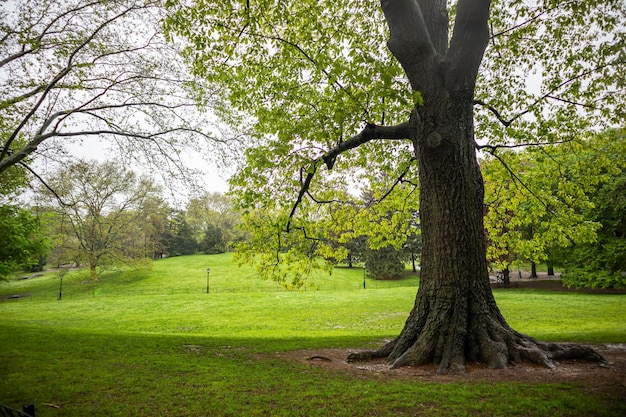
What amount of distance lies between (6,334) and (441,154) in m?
12.0

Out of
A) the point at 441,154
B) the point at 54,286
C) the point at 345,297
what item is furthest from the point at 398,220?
the point at 54,286

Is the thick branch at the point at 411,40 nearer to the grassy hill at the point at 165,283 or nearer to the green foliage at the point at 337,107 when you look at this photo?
the green foliage at the point at 337,107

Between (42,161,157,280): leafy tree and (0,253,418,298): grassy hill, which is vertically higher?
(42,161,157,280): leafy tree

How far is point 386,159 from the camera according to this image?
11523 mm

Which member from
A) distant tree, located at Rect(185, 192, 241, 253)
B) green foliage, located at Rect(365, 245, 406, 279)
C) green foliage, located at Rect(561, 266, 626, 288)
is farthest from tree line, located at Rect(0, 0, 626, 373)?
distant tree, located at Rect(185, 192, 241, 253)

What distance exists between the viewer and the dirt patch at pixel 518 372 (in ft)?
16.1

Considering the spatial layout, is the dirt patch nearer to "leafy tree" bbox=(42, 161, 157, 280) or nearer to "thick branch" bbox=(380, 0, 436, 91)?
"thick branch" bbox=(380, 0, 436, 91)

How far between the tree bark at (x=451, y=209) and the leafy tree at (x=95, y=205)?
10355mm

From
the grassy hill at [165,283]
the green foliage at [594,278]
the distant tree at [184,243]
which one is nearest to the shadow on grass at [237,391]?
the green foliage at [594,278]

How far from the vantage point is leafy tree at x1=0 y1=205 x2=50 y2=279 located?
1653cm

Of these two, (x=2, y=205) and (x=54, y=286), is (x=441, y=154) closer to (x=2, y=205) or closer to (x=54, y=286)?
(x=2, y=205)

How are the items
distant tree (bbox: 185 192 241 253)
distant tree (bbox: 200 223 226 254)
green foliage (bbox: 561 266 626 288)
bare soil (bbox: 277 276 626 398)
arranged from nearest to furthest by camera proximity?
bare soil (bbox: 277 276 626 398)
green foliage (bbox: 561 266 626 288)
distant tree (bbox: 185 192 241 253)
distant tree (bbox: 200 223 226 254)

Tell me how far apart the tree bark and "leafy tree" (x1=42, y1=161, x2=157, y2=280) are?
10.4 meters

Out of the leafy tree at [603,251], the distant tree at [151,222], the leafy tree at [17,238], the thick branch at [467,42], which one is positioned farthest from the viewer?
the distant tree at [151,222]
